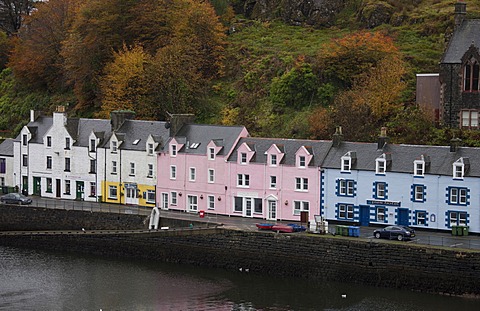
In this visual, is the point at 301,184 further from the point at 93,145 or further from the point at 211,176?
the point at 93,145

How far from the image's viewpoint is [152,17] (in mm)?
107000

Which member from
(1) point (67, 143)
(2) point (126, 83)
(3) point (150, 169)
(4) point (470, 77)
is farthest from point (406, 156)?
(2) point (126, 83)

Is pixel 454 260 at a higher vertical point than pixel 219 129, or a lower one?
lower

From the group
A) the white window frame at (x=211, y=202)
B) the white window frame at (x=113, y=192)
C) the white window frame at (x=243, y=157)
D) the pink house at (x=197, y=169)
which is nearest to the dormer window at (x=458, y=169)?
Answer: the white window frame at (x=243, y=157)

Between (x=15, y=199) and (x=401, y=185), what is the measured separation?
31852mm

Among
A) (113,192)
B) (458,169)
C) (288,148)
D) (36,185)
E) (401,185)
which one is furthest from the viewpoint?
(36,185)

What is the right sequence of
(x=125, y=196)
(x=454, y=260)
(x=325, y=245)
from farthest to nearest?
(x=125, y=196) → (x=325, y=245) → (x=454, y=260)

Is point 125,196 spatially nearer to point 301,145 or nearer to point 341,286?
point 301,145

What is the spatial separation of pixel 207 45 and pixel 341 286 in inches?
1850

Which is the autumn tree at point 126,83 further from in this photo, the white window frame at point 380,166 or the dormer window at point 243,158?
the white window frame at point 380,166

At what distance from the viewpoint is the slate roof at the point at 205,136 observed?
77.2 m

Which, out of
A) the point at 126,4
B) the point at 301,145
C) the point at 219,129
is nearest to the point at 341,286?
the point at 301,145

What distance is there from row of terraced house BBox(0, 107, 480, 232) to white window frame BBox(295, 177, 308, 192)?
72 mm

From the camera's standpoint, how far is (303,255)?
218ft
